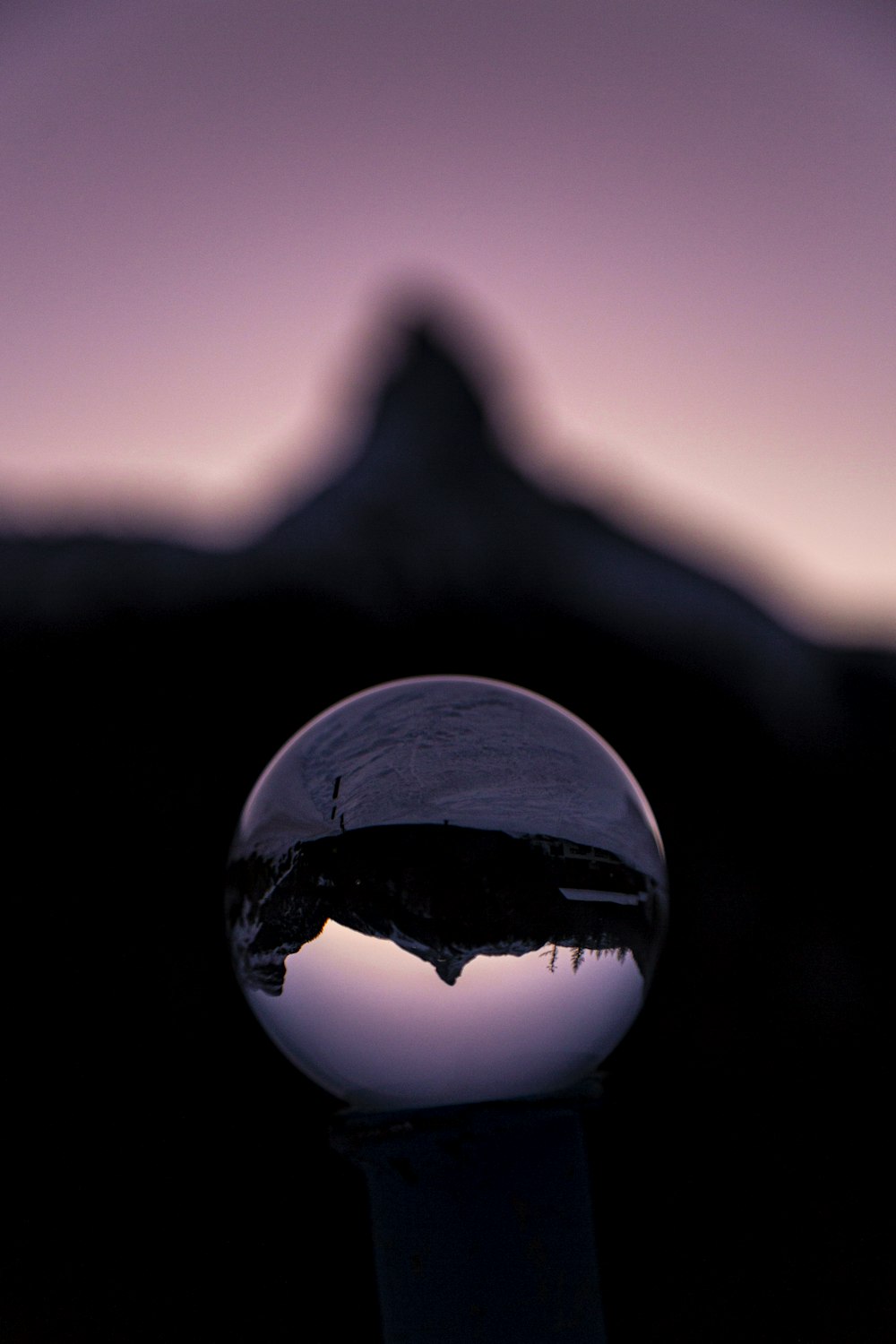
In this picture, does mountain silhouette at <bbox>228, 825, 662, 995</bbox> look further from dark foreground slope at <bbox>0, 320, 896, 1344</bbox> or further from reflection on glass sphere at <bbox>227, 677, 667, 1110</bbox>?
dark foreground slope at <bbox>0, 320, 896, 1344</bbox>

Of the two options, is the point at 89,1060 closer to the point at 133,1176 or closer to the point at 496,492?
the point at 133,1176

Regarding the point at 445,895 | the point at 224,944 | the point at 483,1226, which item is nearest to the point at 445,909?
the point at 445,895

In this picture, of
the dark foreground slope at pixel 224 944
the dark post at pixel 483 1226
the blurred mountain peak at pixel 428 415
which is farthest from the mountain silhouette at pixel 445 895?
the blurred mountain peak at pixel 428 415

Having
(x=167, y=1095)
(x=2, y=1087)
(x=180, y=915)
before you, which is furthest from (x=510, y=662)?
(x=2, y=1087)

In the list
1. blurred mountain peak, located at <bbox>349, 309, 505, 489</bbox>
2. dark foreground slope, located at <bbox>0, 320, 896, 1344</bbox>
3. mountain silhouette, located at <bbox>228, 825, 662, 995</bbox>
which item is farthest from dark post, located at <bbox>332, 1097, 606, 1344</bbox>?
blurred mountain peak, located at <bbox>349, 309, 505, 489</bbox>

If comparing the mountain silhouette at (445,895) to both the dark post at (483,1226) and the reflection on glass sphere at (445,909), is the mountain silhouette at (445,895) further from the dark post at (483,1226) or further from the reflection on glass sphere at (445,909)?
the dark post at (483,1226)

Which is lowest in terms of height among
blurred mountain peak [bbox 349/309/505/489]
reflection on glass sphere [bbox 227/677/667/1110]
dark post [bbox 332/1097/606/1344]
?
dark post [bbox 332/1097/606/1344]

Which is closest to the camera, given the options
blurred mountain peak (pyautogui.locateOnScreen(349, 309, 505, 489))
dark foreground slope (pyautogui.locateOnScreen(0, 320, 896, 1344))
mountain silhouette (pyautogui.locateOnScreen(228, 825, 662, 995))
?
mountain silhouette (pyautogui.locateOnScreen(228, 825, 662, 995))

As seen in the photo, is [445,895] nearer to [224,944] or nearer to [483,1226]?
[483,1226]
